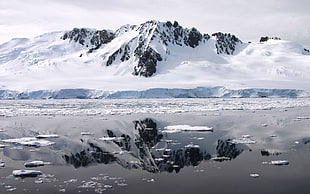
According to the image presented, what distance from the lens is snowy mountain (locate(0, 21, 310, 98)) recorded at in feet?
233

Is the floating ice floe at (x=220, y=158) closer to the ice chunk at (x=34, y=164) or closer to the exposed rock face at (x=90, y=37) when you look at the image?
the ice chunk at (x=34, y=164)

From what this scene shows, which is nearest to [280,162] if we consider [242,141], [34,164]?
[242,141]

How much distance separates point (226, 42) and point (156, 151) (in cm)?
9178

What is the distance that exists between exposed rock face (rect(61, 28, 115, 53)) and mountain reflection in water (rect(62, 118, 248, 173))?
9635cm

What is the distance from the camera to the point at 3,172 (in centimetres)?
1094

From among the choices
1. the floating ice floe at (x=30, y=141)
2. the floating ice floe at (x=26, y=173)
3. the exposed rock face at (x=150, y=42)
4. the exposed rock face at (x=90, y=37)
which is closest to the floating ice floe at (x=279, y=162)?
the floating ice floe at (x=26, y=173)

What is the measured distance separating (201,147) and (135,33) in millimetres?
89216

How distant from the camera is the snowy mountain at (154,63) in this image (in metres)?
71.0

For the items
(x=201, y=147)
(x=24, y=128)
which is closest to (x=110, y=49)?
(x=24, y=128)

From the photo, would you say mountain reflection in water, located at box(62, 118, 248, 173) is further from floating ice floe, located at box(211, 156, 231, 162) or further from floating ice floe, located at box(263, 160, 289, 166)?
floating ice floe, located at box(263, 160, 289, 166)

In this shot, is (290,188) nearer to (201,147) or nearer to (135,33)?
(201,147)

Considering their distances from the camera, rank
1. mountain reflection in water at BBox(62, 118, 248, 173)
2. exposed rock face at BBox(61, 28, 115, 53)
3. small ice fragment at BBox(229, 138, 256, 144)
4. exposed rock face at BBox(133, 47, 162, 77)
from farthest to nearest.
Answer: exposed rock face at BBox(61, 28, 115, 53) → exposed rock face at BBox(133, 47, 162, 77) → small ice fragment at BBox(229, 138, 256, 144) → mountain reflection in water at BBox(62, 118, 248, 173)

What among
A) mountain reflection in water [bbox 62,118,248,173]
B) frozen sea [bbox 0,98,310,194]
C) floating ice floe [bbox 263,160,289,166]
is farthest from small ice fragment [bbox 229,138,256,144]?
floating ice floe [bbox 263,160,289,166]

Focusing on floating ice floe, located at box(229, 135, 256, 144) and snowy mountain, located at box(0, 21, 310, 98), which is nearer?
floating ice floe, located at box(229, 135, 256, 144)
